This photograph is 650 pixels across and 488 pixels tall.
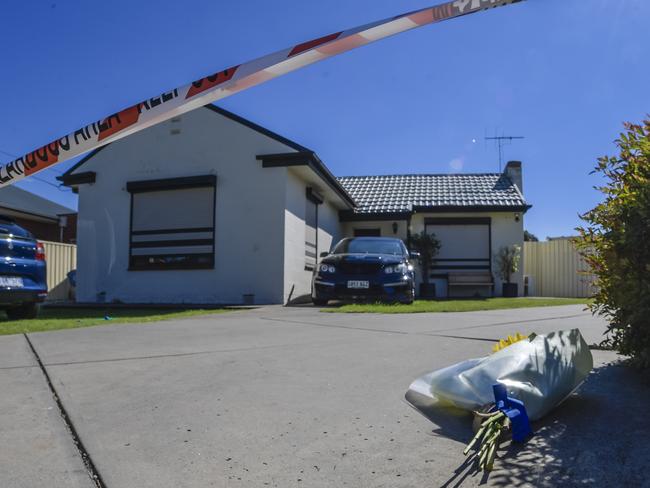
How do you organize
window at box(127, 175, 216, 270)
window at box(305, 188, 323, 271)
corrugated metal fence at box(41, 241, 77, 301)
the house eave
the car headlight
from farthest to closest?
corrugated metal fence at box(41, 241, 77, 301), window at box(305, 188, 323, 271), window at box(127, 175, 216, 270), the house eave, the car headlight

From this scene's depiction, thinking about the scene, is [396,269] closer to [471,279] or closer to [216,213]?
[216,213]

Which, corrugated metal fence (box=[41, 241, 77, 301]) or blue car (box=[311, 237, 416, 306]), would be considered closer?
blue car (box=[311, 237, 416, 306])

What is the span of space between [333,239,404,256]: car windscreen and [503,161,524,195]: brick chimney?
10.4 meters

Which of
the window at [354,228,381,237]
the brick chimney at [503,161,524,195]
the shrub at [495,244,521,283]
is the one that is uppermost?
the brick chimney at [503,161,524,195]

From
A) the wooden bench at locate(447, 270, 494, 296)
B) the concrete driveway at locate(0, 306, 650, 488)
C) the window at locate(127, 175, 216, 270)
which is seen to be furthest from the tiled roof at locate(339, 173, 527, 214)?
the concrete driveway at locate(0, 306, 650, 488)

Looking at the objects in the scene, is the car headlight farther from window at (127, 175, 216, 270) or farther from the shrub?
the shrub

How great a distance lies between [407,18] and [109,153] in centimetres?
1190

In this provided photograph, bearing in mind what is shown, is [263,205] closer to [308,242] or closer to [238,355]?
[308,242]

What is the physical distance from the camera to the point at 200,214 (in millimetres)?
11641

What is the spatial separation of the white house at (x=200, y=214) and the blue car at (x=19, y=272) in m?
4.41

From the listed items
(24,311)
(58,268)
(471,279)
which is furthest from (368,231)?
(24,311)

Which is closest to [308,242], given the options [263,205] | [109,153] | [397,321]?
[263,205]

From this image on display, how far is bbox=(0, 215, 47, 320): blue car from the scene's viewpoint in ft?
21.1

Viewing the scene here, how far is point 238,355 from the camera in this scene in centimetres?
337
